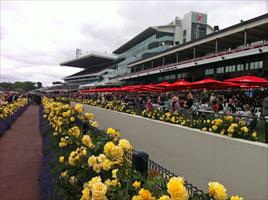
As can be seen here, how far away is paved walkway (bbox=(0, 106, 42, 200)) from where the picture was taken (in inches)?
235

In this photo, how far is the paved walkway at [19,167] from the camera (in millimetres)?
5976

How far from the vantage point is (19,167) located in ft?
25.5

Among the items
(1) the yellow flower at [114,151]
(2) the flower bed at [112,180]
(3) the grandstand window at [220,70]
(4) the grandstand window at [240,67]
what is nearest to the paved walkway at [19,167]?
(2) the flower bed at [112,180]

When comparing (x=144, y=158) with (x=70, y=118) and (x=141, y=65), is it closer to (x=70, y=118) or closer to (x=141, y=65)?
(x=70, y=118)

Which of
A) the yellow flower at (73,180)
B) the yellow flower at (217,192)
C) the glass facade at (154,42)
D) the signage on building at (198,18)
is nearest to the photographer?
the yellow flower at (217,192)

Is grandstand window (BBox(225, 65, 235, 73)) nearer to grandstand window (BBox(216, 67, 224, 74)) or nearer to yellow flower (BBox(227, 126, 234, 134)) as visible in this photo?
grandstand window (BBox(216, 67, 224, 74))

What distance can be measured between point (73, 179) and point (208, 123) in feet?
13.9

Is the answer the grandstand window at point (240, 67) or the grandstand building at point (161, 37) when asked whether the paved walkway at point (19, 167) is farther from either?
the grandstand building at point (161, 37)

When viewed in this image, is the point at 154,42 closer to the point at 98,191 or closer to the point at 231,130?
the point at 231,130

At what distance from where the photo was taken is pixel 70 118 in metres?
6.46

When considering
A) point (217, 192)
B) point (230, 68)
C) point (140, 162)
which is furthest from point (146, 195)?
point (230, 68)

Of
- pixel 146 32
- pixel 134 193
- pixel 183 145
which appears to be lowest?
pixel 183 145

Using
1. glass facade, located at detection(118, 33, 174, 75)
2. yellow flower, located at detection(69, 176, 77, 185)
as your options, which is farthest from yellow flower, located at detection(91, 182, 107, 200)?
glass facade, located at detection(118, 33, 174, 75)

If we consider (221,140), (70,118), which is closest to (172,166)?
Result: (221,140)
